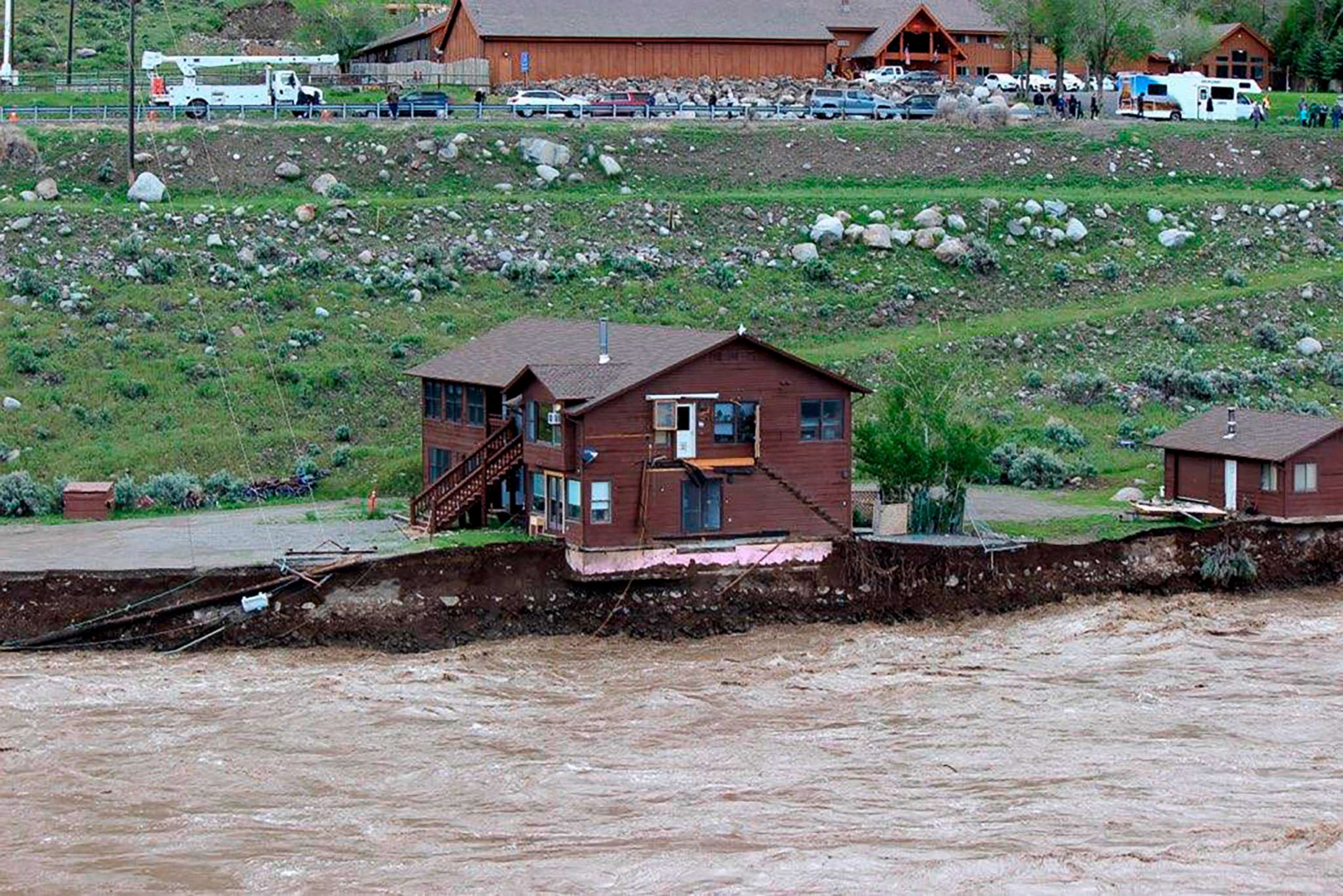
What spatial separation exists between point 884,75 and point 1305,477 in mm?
46593

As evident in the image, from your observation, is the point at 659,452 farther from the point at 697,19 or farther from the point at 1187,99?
the point at 1187,99

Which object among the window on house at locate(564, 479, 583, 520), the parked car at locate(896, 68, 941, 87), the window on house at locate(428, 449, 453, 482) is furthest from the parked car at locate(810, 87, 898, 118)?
the window on house at locate(564, 479, 583, 520)

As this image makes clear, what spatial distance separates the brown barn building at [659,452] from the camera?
4178 cm

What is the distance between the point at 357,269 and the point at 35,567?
24008mm

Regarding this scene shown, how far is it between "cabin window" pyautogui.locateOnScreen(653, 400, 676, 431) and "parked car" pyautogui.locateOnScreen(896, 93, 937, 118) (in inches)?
1660

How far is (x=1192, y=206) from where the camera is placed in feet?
238

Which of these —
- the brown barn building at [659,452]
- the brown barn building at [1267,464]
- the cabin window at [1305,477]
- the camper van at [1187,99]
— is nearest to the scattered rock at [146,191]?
the brown barn building at [659,452]

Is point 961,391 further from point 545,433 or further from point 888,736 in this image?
point 888,736

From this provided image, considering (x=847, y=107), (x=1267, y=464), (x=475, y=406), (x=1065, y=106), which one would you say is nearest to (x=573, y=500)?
(x=475, y=406)

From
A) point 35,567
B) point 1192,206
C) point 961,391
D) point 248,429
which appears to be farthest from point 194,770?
point 1192,206

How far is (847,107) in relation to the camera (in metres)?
81.9

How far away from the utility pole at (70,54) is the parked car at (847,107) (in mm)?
27460

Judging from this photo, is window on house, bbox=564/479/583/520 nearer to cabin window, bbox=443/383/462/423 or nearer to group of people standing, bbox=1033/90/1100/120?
cabin window, bbox=443/383/462/423

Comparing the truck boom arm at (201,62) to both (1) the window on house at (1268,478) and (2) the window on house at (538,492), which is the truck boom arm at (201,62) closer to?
(2) the window on house at (538,492)
